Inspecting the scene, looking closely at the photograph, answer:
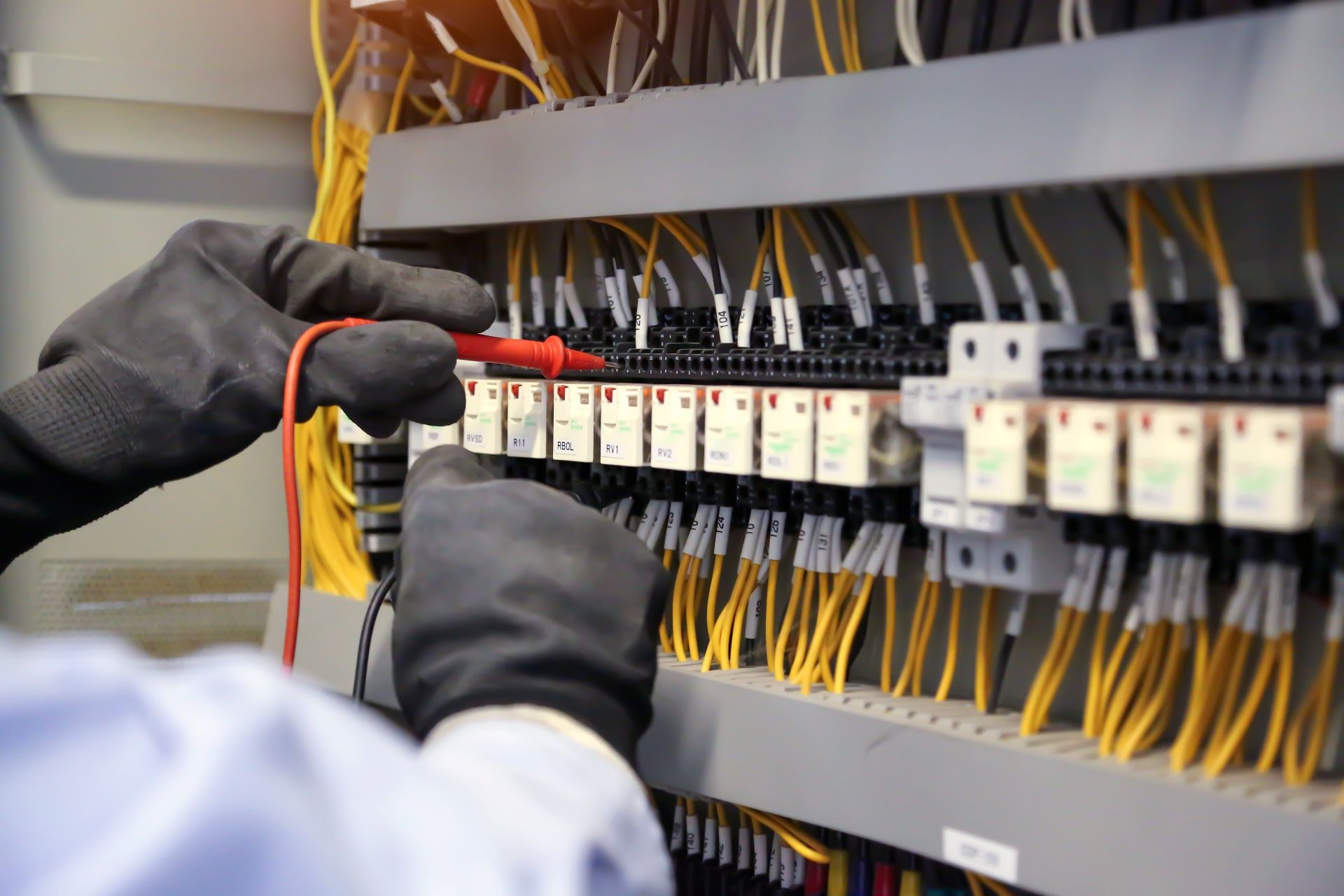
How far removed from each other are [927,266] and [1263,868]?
1.89 ft

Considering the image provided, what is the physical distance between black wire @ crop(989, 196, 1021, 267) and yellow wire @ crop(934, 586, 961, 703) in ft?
0.95

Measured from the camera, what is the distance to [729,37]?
3.72ft

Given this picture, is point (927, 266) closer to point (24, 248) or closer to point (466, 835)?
point (466, 835)

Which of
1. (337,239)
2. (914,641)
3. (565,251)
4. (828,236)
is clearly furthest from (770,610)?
(337,239)

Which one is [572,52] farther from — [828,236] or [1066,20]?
[1066,20]

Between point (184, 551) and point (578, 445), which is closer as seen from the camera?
point (578, 445)

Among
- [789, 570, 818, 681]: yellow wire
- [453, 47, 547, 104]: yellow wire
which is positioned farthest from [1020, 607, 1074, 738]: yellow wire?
[453, 47, 547, 104]: yellow wire

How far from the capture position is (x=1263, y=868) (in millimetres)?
732

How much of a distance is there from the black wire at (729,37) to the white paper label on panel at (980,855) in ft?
2.39

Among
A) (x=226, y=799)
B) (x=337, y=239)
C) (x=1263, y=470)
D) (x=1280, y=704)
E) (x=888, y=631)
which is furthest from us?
(x=337, y=239)

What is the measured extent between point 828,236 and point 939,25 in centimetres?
21

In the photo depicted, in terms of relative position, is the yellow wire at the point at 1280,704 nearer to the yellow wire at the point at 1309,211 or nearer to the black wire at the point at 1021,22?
the yellow wire at the point at 1309,211

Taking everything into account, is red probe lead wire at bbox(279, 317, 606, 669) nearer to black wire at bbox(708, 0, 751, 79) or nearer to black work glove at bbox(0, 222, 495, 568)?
black work glove at bbox(0, 222, 495, 568)

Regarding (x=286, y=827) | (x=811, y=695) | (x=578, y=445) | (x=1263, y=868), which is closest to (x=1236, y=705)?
(x=1263, y=868)
